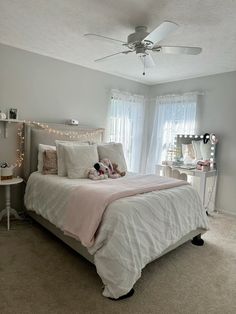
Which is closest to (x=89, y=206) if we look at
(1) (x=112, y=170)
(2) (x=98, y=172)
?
(2) (x=98, y=172)

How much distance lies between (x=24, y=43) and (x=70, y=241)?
2570 millimetres

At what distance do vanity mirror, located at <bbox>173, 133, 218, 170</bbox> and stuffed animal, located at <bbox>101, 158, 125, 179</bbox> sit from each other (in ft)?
4.62

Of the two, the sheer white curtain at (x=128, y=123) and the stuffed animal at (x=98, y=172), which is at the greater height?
the sheer white curtain at (x=128, y=123)

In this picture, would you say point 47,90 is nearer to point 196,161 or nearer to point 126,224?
point 126,224

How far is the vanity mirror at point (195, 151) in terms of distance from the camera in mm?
3913

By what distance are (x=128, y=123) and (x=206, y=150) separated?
163cm

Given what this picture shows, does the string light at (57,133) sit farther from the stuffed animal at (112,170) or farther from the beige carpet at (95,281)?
the beige carpet at (95,281)

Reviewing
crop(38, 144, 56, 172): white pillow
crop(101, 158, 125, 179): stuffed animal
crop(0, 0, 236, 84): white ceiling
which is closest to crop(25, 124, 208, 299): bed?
crop(38, 144, 56, 172): white pillow

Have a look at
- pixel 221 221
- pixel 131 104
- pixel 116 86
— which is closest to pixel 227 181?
pixel 221 221

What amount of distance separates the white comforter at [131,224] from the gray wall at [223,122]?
148cm

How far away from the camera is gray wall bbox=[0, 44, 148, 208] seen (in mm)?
3150

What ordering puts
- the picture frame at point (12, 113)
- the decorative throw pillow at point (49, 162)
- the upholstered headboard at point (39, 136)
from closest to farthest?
the decorative throw pillow at point (49, 162) < the picture frame at point (12, 113) < the upholstered headboard at point (39, 136)

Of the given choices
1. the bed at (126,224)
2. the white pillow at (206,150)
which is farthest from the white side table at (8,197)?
the white pillow at (206,150)

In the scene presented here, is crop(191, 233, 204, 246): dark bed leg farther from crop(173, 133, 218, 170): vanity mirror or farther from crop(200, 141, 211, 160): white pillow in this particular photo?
crop(200, 141, 211, 160): white pillow
